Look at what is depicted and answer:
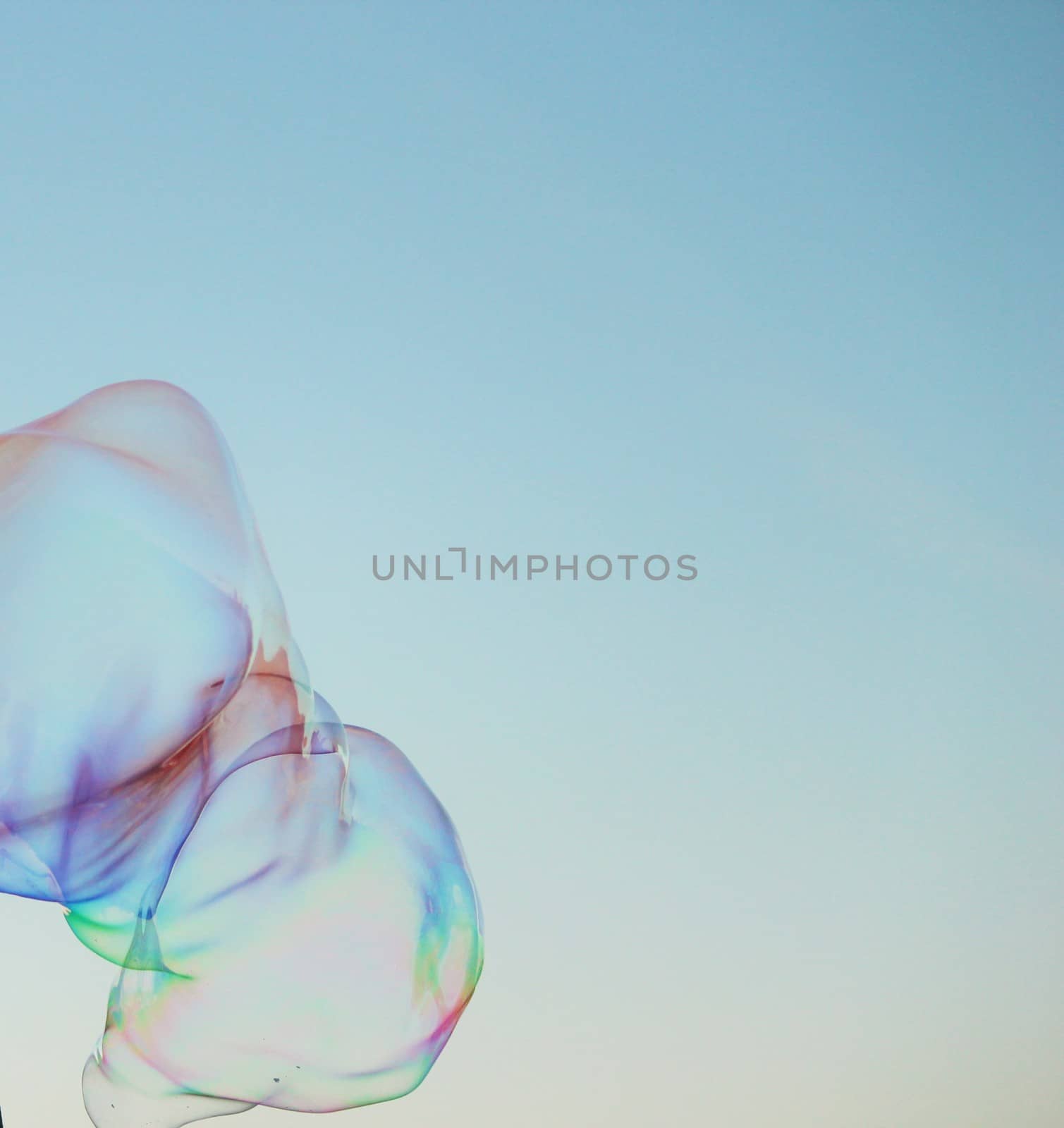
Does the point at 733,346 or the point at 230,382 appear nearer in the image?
the point at 230,382

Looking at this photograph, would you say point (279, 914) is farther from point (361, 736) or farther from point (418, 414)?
point (418, 414)

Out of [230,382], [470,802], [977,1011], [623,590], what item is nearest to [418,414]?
[230,382]

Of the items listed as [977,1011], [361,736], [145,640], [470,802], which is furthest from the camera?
[977,1011]

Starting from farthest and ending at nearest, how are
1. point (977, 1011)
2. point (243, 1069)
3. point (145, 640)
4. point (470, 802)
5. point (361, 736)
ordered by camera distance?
point (977, 1011), point (470, 802), point (361, 736), point (243, 1069), point (145, 640)

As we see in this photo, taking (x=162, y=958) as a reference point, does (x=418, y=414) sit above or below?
above

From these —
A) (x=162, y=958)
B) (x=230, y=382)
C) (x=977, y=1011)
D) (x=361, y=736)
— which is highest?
(x=230, y=382)

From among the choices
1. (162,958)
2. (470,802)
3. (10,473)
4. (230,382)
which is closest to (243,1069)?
(162,958)
